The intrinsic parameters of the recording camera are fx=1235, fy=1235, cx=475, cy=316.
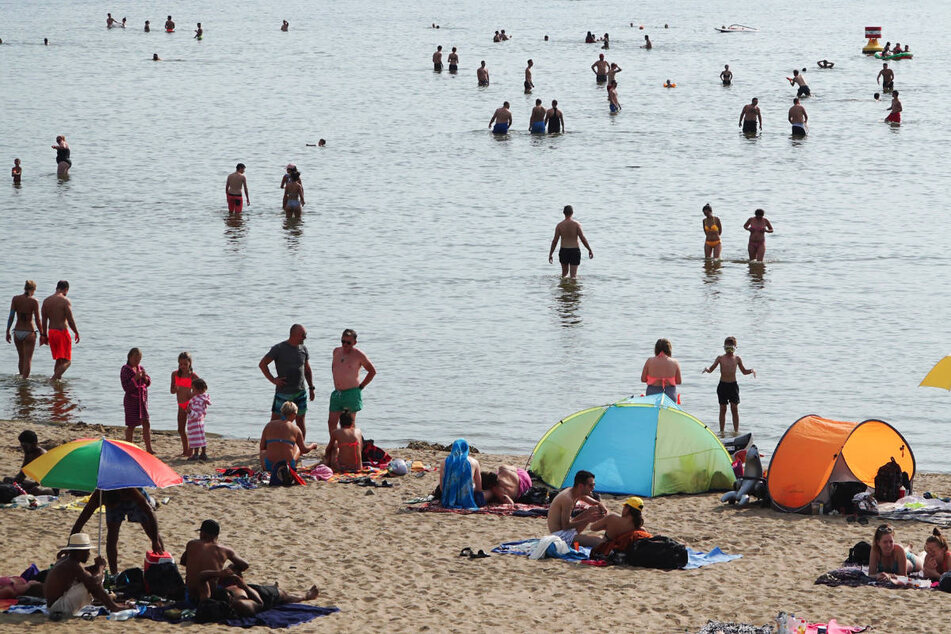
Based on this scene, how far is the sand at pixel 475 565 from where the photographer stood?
845 cm

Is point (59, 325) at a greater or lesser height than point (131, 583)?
greater

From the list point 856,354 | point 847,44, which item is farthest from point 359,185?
point 847,44

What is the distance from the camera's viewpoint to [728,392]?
1427 centimetres

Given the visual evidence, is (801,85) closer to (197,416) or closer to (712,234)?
(712,234)

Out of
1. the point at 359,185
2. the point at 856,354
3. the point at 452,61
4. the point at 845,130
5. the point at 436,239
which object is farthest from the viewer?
the point at 452,61

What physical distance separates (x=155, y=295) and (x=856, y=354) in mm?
11718

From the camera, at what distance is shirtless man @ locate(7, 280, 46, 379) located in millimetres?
15781

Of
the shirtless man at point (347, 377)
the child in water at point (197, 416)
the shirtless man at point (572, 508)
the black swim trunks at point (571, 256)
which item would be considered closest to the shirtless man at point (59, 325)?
the child in water at point (197, 416)

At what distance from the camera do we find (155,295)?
21.5 metres

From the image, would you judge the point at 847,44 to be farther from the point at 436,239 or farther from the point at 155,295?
the point at 155,295

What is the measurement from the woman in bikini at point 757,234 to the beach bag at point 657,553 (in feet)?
46.1

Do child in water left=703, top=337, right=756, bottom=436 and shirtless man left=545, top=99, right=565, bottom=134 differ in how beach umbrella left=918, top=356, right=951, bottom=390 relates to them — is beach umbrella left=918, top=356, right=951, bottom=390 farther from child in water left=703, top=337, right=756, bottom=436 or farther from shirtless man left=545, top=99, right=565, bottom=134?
shirtless man left=545, top=99, right=565, bottom=134

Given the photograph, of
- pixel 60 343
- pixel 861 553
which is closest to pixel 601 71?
pixel 60 343

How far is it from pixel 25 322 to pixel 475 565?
28.8 ft
